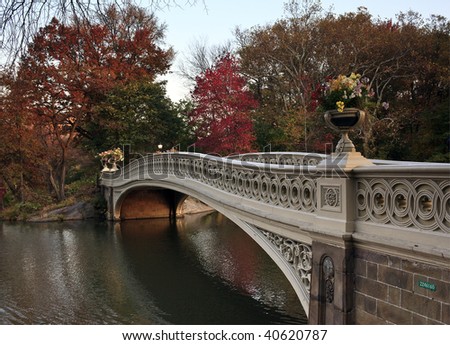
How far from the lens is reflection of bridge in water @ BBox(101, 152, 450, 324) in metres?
3.65

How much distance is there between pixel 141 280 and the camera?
421 inches

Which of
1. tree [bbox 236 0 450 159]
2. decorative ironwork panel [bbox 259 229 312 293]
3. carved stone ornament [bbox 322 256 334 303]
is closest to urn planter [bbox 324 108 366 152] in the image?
carved stone ornament [bbox 322 256 334 303]

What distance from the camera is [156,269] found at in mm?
11820

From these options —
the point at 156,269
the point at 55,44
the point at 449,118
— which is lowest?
the point at 156,269

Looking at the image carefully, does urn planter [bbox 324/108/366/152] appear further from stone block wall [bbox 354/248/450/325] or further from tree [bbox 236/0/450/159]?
tree [bbox 236/0/450/159]

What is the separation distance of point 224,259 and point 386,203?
8.66 metres

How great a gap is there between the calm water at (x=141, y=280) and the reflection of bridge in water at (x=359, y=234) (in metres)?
2.12

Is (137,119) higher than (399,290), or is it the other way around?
(137,119)

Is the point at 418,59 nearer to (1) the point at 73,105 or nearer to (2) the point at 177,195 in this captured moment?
(2) the point at 177,195

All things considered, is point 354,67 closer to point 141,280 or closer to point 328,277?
point 141,280

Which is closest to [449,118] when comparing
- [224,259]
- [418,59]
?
[418,59]

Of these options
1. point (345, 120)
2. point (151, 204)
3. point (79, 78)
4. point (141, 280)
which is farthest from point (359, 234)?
point (79, 78)

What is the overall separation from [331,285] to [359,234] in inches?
27.9

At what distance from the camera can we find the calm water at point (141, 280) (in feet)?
26.9
